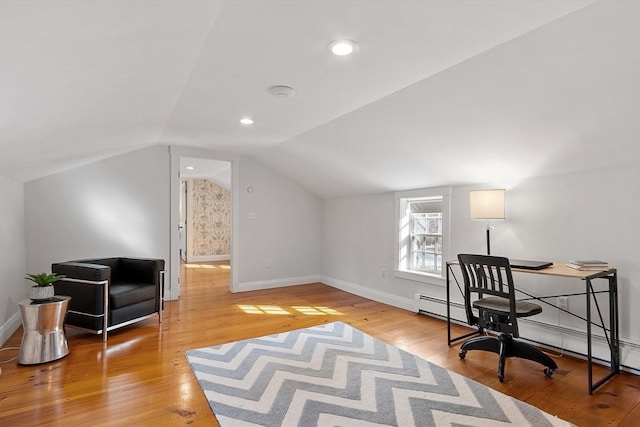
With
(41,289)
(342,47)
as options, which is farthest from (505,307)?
(41,289)

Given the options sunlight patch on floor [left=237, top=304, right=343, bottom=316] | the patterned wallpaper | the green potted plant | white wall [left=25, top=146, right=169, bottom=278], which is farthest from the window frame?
the patterned wallpaper

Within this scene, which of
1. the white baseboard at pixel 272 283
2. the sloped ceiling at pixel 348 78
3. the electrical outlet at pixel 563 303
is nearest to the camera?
the sloped ceiling at pixel 348 78

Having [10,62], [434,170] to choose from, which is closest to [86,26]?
[10,62]

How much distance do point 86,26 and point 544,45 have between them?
2.11 metres

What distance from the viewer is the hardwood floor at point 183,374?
2.04m

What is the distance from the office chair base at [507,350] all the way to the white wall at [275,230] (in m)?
3.36

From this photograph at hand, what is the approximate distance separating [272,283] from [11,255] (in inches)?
128

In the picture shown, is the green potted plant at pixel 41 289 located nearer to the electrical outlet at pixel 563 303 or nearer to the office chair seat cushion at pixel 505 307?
the office chair seat cushion at pixel 505 307

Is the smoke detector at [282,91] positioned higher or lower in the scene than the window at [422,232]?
higher

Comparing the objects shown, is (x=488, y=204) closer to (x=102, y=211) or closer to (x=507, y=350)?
(x=507, y=350)

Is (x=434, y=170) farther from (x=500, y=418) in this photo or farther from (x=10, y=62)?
(x=10, y=62)

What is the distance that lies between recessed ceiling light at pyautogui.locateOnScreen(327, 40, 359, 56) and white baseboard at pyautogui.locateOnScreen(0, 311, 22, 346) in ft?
11.5

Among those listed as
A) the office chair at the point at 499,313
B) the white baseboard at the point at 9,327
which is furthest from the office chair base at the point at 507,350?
the white baseboard at the point at 9,327

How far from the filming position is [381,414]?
6.61 ft
